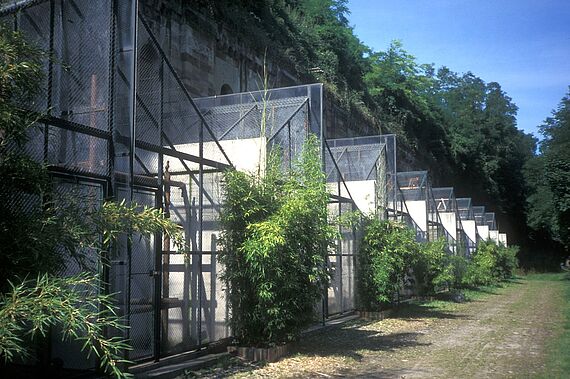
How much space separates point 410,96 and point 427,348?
32858mm

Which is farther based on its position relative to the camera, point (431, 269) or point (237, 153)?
point (431, 269)

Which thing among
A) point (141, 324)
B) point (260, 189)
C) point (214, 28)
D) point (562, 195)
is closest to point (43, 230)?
point (141, 324)

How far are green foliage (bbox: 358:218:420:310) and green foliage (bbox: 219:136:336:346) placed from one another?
220 inches

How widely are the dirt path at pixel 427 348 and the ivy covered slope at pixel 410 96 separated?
393 inches

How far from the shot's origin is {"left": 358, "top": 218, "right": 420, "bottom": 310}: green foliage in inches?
633

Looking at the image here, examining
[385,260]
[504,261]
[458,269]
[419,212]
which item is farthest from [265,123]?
[504,261]

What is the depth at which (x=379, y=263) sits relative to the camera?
53.0ft

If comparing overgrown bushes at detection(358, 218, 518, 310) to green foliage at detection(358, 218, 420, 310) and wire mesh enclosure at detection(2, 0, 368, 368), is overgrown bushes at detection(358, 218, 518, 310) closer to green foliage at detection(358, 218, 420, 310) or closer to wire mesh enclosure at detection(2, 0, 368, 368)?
green foliage at detection(358, 218, 420, 310)

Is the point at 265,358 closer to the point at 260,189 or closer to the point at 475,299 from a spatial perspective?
the point at 260,189

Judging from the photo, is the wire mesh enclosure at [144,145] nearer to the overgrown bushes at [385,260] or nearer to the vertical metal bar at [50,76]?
the vertical metal bar at [50,76]

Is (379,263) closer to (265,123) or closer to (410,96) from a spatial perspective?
(265,123)

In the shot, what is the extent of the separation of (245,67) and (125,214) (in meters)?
14.0

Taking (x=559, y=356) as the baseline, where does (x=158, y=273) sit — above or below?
above

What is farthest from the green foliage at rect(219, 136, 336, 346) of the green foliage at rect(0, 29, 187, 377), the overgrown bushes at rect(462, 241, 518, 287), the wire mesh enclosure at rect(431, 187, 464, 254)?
the wire mesh enclosure at rect(431, 187, 464, 254)
